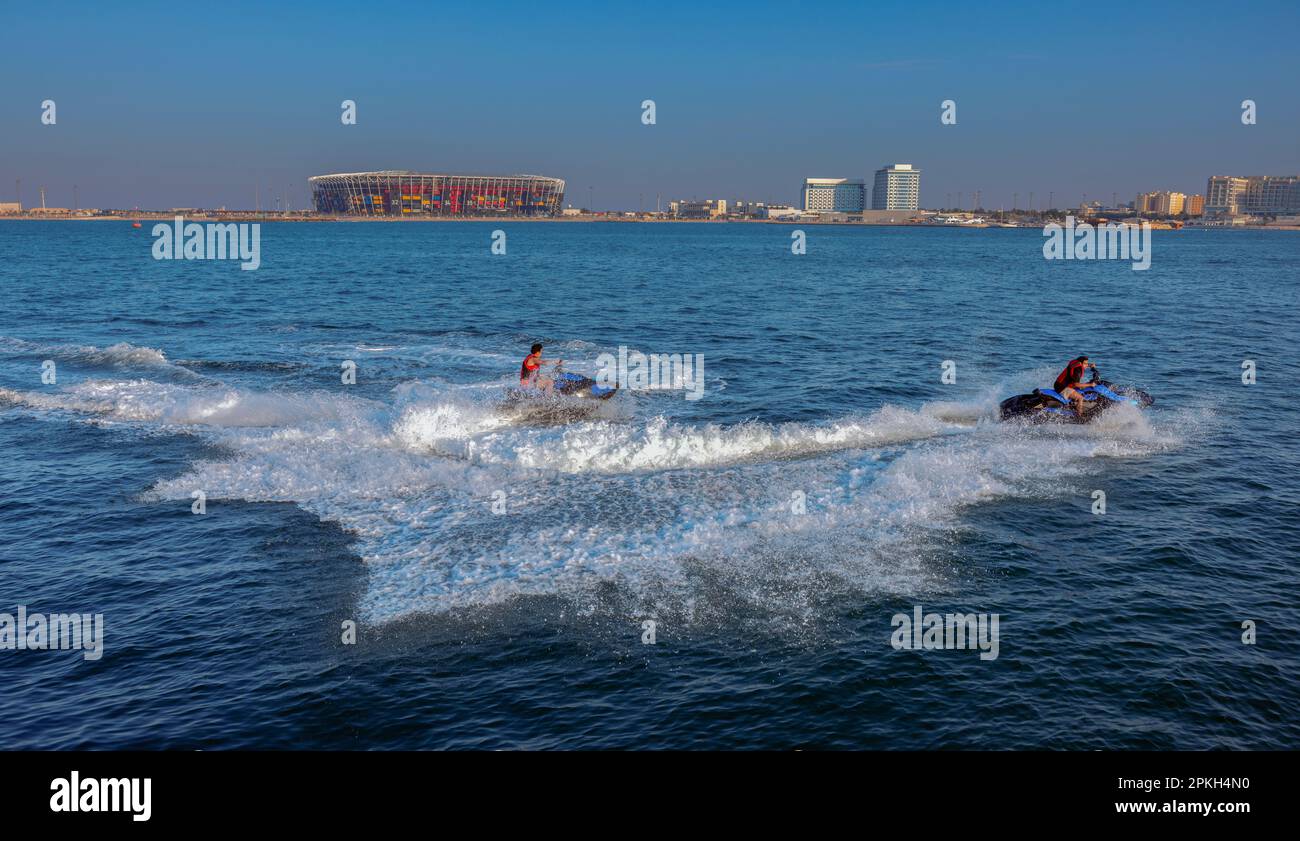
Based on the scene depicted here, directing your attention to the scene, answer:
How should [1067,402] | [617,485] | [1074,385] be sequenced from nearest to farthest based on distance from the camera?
[617,485]
[1067,402]
[1074,385]

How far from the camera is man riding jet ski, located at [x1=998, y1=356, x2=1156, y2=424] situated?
24844 mm

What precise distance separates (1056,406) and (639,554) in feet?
48.5

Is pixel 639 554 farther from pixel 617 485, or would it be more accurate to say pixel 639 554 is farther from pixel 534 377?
pixel 534 377

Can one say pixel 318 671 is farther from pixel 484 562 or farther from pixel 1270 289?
pixel 1270 289

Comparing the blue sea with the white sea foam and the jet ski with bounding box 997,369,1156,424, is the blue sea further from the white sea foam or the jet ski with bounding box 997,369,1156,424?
the jet ski with bounding box 997,369,1156,424

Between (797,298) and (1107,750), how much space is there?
5457cm

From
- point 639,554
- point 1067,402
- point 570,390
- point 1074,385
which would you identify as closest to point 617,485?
point 639,554

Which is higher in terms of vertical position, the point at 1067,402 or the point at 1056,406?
the point at 1067,402

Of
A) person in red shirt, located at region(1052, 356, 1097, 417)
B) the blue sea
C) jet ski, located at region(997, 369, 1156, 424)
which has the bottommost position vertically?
the blue sea

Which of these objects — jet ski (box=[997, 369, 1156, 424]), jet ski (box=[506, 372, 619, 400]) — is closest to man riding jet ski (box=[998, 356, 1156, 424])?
jet ski (box=[997, 369, 1156, 424])

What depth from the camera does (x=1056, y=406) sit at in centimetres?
2486

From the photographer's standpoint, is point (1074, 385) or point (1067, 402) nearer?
point (1067, 402)

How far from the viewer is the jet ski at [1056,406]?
2483cm

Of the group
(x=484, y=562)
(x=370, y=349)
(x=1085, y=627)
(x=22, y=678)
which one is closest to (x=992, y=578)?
(x=1085, y=627)
